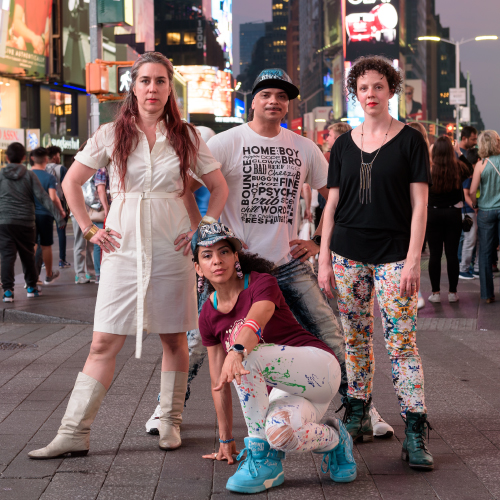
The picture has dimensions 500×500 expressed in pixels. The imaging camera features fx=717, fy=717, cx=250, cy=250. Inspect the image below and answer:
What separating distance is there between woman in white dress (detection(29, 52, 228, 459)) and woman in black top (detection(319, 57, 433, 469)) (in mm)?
731

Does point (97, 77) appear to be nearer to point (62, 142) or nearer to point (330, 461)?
point (330, 461)

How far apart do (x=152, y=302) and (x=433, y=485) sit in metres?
1.76

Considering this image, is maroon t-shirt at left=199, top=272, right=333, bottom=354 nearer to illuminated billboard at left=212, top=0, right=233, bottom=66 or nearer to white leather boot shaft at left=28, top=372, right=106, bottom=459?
white leather boot shaft at left=28, top=372, right=106, bottom=459

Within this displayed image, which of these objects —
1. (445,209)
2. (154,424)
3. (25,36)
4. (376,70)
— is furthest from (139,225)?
(25,36)

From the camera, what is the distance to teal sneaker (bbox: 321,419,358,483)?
3.55 m

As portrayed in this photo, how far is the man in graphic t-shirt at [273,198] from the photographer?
4184 millimetres

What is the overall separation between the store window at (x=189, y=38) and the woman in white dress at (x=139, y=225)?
11107 cm

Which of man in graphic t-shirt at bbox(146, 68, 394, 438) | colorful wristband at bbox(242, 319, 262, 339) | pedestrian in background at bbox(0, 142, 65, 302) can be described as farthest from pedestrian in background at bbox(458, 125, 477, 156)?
colorful wristband at bbox(242, 319, 262, 339)

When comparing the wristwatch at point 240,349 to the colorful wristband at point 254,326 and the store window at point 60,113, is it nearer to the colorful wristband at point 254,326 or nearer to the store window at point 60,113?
the colorful wristband at point 254,326

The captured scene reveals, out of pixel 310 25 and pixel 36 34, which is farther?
pixel 310 25

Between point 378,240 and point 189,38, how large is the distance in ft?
368

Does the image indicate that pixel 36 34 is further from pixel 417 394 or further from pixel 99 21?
pixel 417 394

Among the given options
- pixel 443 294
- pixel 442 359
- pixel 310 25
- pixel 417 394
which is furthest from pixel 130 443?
pixel 310 25

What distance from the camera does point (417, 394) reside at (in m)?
3.87
